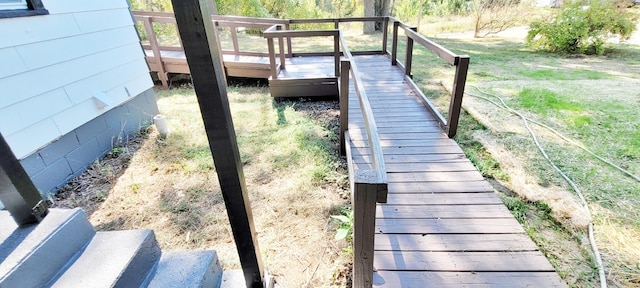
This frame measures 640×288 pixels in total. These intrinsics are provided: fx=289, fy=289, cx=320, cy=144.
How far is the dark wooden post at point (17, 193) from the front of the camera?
1.30 m

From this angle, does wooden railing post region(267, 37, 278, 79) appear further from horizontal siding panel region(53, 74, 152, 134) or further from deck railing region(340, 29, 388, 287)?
deck railing region(340, 29, 388, 287)

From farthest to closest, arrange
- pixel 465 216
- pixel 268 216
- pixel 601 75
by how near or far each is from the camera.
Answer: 1. pixel 601 75
2. pixel 268 216
3. pixel 465 216

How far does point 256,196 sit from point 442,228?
166 cm

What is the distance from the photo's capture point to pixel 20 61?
255 cm

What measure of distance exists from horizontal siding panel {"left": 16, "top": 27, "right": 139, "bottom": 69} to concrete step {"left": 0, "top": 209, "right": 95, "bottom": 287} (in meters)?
1.87

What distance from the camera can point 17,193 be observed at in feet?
4.44

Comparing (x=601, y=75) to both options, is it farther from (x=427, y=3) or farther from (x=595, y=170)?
(x=427, y=3)

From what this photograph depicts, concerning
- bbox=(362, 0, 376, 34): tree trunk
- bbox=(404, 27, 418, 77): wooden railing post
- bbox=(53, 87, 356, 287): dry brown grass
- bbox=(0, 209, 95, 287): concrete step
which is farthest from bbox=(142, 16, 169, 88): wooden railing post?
bbox=(362, 0, 376, 34): tree trunk

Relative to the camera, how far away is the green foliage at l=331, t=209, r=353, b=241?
2100mm

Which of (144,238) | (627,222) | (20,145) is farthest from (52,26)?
(627,222)

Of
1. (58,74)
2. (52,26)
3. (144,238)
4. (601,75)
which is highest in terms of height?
(52,26)

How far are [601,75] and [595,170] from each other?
4726 mm

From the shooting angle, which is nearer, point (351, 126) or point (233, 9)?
point (351, 126)

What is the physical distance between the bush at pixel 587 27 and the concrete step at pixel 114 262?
1052 centimetres
